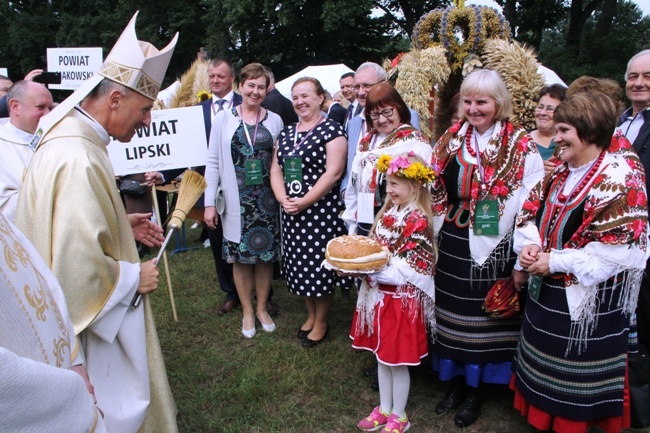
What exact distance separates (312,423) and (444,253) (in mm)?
1321

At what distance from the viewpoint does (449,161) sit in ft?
9.61

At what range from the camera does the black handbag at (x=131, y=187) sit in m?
6.09

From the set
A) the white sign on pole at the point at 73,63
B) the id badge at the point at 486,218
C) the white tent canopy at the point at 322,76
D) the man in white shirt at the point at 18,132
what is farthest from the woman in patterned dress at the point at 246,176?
the white tent canopy at the point at 322,76

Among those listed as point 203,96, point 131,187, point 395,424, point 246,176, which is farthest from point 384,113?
point 131,187

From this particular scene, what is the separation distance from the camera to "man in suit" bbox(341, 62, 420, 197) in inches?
149

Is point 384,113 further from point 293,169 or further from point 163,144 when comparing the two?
point 163,144

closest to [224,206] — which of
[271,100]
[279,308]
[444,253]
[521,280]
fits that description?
[279,308]

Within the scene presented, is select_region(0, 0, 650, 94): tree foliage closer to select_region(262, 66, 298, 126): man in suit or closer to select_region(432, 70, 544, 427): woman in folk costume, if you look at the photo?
select_region(262, 66, 298, 126): man in suit

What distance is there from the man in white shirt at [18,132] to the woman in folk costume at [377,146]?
2128 mm

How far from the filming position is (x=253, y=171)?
13.0ft

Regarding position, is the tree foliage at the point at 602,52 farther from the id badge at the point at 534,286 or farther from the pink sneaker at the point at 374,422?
the pink sneaker at the point at 374,422

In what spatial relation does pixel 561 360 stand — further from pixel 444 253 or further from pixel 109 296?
pixel 109 296

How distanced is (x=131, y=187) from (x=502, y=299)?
15.8ft

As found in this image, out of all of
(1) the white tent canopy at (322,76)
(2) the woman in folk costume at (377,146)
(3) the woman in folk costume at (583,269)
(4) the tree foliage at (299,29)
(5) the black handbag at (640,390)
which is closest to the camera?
(3) the woman in folk costume at (583,269)
